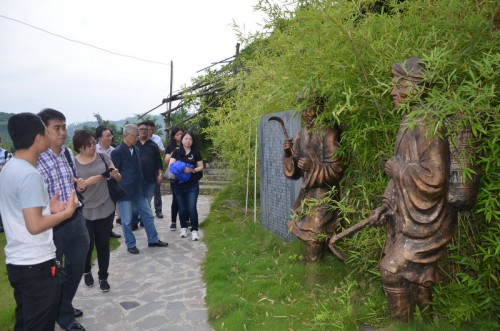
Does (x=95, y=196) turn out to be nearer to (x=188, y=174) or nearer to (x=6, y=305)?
(x=6, y=305)

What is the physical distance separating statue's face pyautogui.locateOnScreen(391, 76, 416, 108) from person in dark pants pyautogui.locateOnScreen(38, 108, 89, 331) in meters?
2.82

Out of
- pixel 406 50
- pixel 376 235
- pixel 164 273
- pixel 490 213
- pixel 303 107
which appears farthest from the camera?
pixel 164 273

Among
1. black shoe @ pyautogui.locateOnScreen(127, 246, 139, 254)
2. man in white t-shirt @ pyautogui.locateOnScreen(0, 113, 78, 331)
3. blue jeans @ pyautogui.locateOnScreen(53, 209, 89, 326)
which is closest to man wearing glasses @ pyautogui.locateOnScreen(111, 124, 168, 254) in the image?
black shoe @ pyautogui.locateOnScreen(127, 246, 139, 254)

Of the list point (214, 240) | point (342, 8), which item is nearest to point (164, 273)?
point (214, 240)

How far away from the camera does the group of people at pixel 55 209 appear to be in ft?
8.13

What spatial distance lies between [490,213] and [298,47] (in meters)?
2.17

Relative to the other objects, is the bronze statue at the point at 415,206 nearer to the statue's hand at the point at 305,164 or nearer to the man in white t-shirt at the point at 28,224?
the statue's hand at the point at 305,164

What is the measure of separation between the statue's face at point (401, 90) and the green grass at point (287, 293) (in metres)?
1.57

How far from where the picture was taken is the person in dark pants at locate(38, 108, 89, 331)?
3.28 metres

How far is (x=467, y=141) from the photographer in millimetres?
2480

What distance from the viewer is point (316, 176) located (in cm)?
407

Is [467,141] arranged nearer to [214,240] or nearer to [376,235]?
[376,235]

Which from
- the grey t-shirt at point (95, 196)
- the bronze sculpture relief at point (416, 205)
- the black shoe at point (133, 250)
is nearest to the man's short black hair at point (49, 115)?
the grey t-shirt at point (95, 196)

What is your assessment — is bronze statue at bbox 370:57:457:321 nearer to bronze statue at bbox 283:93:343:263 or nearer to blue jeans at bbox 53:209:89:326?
bronze statue at bbox 283:93:343:263
